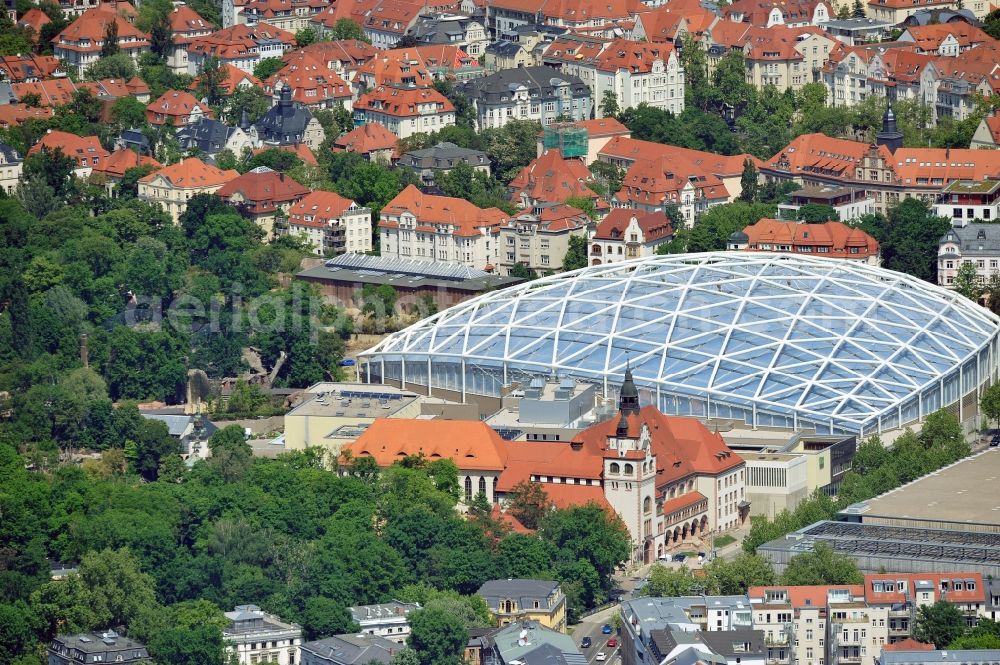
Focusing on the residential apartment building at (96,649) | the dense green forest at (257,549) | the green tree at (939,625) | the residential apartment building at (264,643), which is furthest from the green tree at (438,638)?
the green tree at (939,625)

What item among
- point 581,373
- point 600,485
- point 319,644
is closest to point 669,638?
point 319,644

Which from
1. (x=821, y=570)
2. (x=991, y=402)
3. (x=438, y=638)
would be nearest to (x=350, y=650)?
(x=438, y=638)

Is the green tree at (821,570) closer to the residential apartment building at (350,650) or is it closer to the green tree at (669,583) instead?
the green tree at (669,583)

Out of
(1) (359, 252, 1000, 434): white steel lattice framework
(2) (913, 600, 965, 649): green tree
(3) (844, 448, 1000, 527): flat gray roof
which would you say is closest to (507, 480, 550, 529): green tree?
(1) (359, 252, 1000, 434): white steel lattice framework

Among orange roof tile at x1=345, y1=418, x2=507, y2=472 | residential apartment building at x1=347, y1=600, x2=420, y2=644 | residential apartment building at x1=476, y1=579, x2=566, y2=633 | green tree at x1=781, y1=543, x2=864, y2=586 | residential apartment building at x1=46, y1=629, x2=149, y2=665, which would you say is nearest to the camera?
residential apartment building at x1=46, y1=629, x2=149, y2=665

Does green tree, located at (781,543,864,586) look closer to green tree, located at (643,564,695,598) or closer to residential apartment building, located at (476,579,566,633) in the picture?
green tree, located at (643,564,695,598)

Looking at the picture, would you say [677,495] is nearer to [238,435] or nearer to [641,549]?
[641,549]
